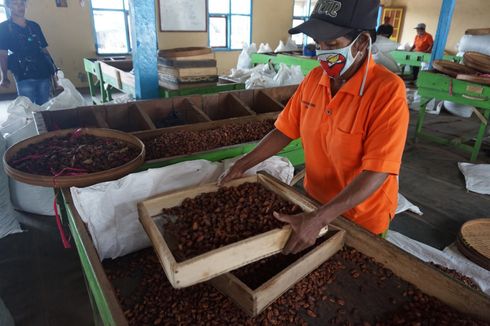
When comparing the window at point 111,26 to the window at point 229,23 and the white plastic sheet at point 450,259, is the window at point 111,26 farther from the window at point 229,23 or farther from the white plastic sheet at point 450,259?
the white plastic sheet at point 450,259

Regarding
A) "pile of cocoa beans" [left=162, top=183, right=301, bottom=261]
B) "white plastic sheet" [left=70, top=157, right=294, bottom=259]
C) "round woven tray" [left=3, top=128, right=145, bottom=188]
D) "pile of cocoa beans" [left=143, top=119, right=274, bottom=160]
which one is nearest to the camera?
"pile of cocoa beans" [left=162, top=183, right=301, bottom=261]

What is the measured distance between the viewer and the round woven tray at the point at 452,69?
459cm

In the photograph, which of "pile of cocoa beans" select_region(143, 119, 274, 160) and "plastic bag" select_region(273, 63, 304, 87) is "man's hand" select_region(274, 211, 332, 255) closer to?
"pile of cocoa beans" select_region(143, 119, 274, 160)

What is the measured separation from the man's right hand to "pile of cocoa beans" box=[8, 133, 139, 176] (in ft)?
1.90

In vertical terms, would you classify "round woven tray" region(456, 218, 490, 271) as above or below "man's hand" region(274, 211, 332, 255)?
below

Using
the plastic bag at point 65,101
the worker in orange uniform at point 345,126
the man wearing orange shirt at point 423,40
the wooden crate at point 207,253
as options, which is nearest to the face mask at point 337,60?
the worker in orange uniform at point 345,126

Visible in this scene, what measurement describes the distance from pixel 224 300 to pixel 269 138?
93cm

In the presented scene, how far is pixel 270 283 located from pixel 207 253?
22 cm

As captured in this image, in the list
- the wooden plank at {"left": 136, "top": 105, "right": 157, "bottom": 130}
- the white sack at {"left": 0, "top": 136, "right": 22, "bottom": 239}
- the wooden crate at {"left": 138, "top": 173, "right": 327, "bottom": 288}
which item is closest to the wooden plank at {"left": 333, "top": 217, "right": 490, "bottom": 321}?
the wooden crate at {"left": 138, "top": 173, "right": 327, "bottom": 288}

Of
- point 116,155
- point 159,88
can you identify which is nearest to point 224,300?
point 116,155

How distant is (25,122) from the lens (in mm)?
3209

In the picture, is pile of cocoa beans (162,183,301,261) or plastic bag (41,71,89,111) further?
plastic bag (41,71,89,111)

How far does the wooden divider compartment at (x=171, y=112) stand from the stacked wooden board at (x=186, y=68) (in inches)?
20.3

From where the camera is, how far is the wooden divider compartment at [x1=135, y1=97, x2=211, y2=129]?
301 cm
